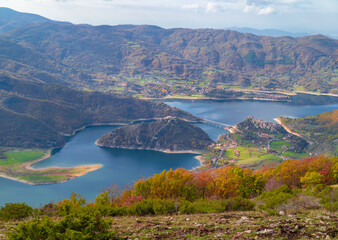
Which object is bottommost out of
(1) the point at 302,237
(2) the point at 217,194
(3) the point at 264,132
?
(3) the point at 264,132

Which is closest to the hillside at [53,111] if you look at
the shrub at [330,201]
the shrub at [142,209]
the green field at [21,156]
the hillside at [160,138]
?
the green field at [21,156]

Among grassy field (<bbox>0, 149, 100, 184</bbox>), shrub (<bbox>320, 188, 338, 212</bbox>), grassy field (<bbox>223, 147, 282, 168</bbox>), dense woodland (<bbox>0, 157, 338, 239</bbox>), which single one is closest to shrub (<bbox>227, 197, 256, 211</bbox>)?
dense woodland (<bbox>0, 157, 338, 239</bbox>)

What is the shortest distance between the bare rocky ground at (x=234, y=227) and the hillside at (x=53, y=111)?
9629 centimetres

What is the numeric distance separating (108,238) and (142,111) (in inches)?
5596

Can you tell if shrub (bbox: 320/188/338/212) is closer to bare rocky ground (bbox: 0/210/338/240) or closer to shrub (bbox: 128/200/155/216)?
bare rocky ground (bbox: 0/210/338/240)

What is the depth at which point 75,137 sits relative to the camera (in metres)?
125

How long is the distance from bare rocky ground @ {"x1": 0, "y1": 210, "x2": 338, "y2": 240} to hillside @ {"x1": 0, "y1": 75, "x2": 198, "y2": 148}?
96292 mm

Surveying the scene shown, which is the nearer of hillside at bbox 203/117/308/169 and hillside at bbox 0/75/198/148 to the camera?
hillside at bbox 203/117/308/169

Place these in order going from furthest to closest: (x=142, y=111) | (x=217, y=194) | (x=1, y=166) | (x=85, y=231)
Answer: (x=142, y=111) → (x=1, y=166) → (x=217, y=194) → (x=85, y=231)

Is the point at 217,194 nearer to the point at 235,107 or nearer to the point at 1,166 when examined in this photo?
the point at 1,166

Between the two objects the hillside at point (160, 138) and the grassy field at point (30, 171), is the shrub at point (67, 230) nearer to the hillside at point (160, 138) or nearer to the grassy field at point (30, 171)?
the grassy field at point (30, 171)

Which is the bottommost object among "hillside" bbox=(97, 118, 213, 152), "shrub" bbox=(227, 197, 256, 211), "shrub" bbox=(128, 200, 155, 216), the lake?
the lake

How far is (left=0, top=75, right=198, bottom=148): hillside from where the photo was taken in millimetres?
111812

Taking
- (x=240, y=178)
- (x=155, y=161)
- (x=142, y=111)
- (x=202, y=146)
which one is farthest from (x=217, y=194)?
(x=142, y=111)
